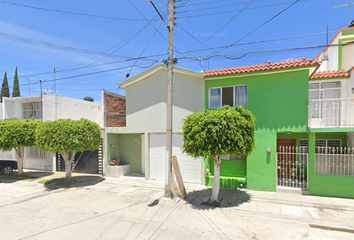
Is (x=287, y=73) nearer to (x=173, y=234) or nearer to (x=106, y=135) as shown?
(x=173, y=234)

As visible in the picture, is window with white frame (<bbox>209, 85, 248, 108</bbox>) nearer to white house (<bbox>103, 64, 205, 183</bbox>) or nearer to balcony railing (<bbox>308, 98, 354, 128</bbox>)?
white house (<bbox>103, 64, 205, 183</bbox>)

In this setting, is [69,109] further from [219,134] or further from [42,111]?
[219,134]

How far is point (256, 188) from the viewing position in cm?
864

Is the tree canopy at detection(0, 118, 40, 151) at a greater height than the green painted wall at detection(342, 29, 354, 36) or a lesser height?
lesser

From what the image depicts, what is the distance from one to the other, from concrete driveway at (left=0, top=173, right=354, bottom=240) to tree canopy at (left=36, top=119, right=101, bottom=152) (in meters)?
2.08

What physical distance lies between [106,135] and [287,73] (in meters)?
10.2

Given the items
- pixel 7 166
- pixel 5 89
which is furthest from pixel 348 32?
pixel 5 89

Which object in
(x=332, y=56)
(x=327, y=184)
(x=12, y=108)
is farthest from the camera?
(x=12, y=108)

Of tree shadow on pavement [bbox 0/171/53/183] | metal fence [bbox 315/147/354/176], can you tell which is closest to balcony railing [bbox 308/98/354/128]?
metal fence [bbox 315/147/354/176]

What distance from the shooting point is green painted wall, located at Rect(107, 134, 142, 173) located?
40.2ft

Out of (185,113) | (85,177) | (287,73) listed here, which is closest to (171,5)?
(185,113)

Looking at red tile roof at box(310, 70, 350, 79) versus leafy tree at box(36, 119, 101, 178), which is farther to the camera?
red tile roof at box(310, 70, 350, 79)

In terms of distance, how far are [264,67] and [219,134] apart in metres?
4.52

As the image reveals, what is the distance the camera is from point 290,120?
828 centimetres
